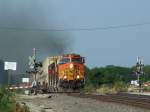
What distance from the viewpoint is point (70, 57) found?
46.9 meters

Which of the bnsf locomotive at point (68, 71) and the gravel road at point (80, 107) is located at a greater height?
the bnsf locomotive at point (68, 71)

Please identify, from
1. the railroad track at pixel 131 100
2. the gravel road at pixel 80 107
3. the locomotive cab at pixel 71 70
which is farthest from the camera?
the locomotive cab at pixel 71 70

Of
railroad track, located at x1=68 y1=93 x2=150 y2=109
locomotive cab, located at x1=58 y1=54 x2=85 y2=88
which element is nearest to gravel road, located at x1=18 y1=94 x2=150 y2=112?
railroad track, located at x1=68 y1=93 x2=150 y2=109

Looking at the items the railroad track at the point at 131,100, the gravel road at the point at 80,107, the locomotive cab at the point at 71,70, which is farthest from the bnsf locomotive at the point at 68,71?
the gravel road at the point at 80,107

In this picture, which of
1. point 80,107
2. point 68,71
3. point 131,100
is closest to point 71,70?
point 68,71

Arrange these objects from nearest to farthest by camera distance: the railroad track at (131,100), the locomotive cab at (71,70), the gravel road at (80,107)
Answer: the gravel road at (80,107) → the railroad track at (131,100) → the locomotive cab at (71,70)

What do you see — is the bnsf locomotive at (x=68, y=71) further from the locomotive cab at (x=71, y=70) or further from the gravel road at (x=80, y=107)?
the gravel road at (x=80, y=107)

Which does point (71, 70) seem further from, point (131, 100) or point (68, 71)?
point (131, 100)

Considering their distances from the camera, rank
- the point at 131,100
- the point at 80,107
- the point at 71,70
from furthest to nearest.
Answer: the point at 71,70 < the point at 131,100 < the point at 80,107

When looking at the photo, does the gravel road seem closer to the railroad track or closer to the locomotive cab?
the railroad track

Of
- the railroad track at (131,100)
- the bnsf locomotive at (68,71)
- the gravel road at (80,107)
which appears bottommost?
the gravel road at (80,107)

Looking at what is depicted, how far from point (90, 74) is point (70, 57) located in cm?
4318

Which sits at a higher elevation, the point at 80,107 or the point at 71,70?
the point at 71,70

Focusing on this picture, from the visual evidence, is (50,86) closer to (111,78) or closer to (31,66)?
(31,66)
